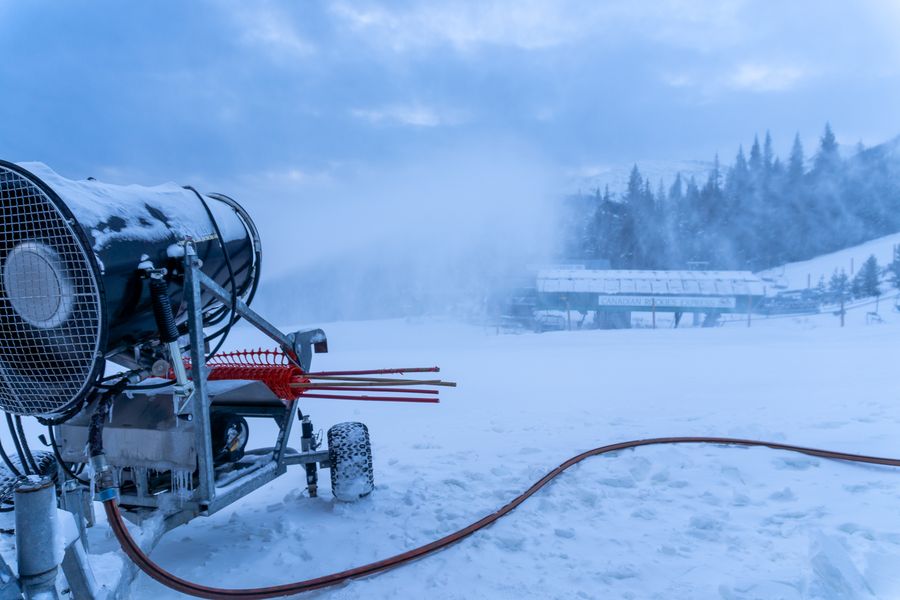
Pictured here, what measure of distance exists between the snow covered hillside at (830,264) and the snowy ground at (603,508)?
36160 mm

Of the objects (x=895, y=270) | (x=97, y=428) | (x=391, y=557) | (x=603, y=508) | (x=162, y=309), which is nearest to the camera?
(x=162, y=309)

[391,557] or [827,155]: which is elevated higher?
[827,155]

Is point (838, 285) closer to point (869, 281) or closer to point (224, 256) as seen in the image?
point (869, 281)

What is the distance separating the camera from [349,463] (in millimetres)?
3916

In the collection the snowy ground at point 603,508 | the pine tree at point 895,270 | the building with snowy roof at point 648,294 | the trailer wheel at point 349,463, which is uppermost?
the pine tree at point 895,270

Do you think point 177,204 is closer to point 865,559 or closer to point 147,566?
point 147,566

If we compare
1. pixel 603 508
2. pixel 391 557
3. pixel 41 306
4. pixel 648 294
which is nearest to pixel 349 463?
pixel 391 557

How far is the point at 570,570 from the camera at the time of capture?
292cm

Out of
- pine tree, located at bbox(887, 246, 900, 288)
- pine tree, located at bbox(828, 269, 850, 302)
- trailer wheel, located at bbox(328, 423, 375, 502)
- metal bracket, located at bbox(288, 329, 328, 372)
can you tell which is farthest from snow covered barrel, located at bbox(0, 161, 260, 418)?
pine tree, located at bbox(887, 246, 900, 288)

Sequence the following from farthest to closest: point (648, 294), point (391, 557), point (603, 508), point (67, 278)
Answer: point (648, 294) < point (603, 508) < point (391, 557) < point (67, 278)

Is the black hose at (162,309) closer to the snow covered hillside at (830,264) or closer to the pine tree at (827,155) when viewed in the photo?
the snow covered hillside at (830,264)

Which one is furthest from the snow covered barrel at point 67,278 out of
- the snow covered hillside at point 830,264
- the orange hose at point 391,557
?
the snow covered hillside at point 830,264

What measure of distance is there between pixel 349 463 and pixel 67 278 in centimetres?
225

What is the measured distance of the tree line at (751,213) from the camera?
42.5m
